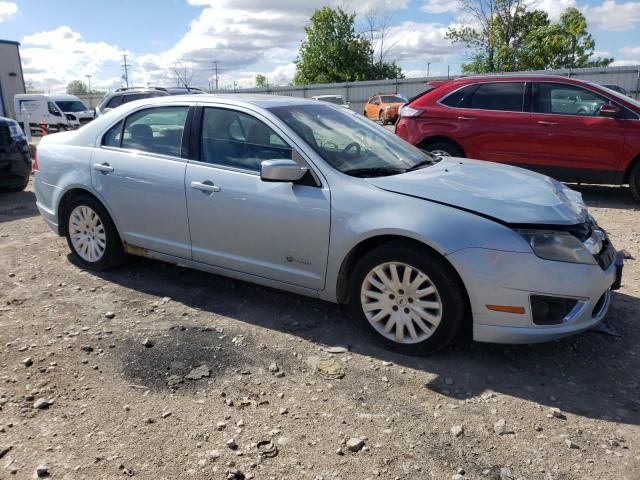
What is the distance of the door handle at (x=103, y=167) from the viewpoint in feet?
14.8

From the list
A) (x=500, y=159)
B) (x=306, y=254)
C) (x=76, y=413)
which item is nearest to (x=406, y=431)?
(x=306, y=254)

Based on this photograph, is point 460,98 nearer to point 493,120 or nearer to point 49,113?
point 493,120

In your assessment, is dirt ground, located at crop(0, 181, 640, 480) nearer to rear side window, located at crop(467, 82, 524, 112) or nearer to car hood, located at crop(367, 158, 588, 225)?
car hood, located at crop(367, 158, 588, 225)

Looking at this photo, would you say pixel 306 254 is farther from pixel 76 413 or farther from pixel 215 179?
pixel 76 413

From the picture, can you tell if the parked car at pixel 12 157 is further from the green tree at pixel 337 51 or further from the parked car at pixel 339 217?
the green tree at pixel 337 51

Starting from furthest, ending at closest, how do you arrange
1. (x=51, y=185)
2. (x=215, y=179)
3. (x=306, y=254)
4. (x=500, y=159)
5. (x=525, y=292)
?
(x=500, y=159)
(x=51, y=185)
(x=215, y=179)
(x=306, y=254)
(x=525, y=292)

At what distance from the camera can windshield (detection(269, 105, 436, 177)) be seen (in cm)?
371

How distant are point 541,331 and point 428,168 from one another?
56.9 inches

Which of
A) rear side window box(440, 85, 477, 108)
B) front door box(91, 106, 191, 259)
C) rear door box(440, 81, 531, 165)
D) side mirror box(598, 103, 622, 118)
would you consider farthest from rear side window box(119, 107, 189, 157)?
side mirror box(598, 103, 622, 118)

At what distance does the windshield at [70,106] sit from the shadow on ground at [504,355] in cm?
2262

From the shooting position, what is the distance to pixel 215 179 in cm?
393

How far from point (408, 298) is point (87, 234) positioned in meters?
3.09

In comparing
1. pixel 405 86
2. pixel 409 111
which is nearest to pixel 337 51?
pixel 405 86

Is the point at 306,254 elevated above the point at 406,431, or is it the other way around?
the point at 306,254
